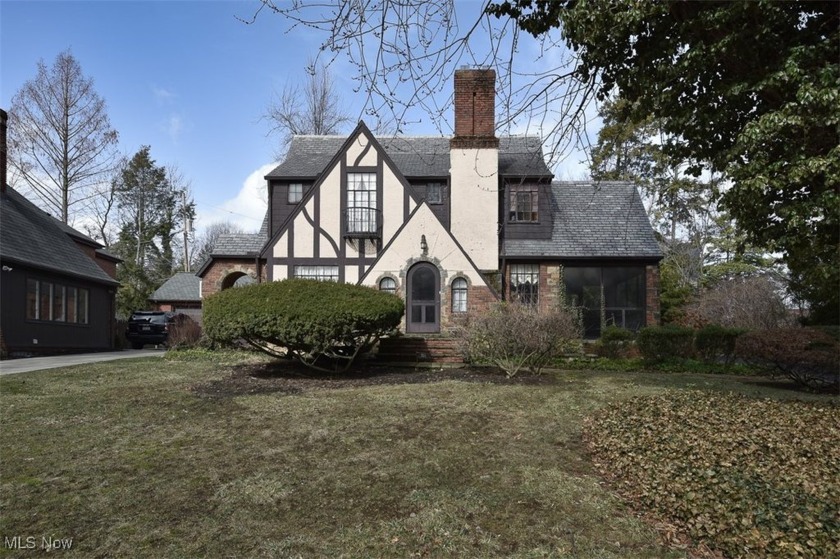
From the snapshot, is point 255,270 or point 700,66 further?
point 255,270

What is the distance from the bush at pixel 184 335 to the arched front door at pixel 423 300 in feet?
21.8

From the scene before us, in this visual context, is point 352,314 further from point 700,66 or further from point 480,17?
point 700,66

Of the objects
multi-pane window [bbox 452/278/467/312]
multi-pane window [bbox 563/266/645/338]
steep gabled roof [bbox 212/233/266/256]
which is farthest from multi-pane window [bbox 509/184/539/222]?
steep gabled roof [bbox 212/233/266/256]

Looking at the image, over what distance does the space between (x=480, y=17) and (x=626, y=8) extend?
63.2 inches

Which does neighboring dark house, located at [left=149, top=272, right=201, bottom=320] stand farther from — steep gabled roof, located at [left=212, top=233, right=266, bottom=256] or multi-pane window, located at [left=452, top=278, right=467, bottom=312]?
multi-pane window, located at [left=452, top=278, right=467, bottom=312]

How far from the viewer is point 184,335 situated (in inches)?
637

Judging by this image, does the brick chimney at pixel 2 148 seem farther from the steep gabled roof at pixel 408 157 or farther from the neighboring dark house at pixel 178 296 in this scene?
the neighboring dark house at pixel 178 296

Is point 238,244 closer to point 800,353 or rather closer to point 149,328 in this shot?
point 149,328

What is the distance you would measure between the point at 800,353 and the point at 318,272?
43.7ft

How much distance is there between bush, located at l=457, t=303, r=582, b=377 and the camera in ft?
32.1

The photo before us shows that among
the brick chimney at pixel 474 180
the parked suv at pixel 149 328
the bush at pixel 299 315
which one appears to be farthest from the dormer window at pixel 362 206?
the parked suv at pixel 149 328

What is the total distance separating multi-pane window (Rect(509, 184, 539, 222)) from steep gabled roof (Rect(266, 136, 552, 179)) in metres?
0.80

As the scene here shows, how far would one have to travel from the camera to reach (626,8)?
5.68 meters

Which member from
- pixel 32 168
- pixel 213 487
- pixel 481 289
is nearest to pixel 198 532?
pixel 213 487
